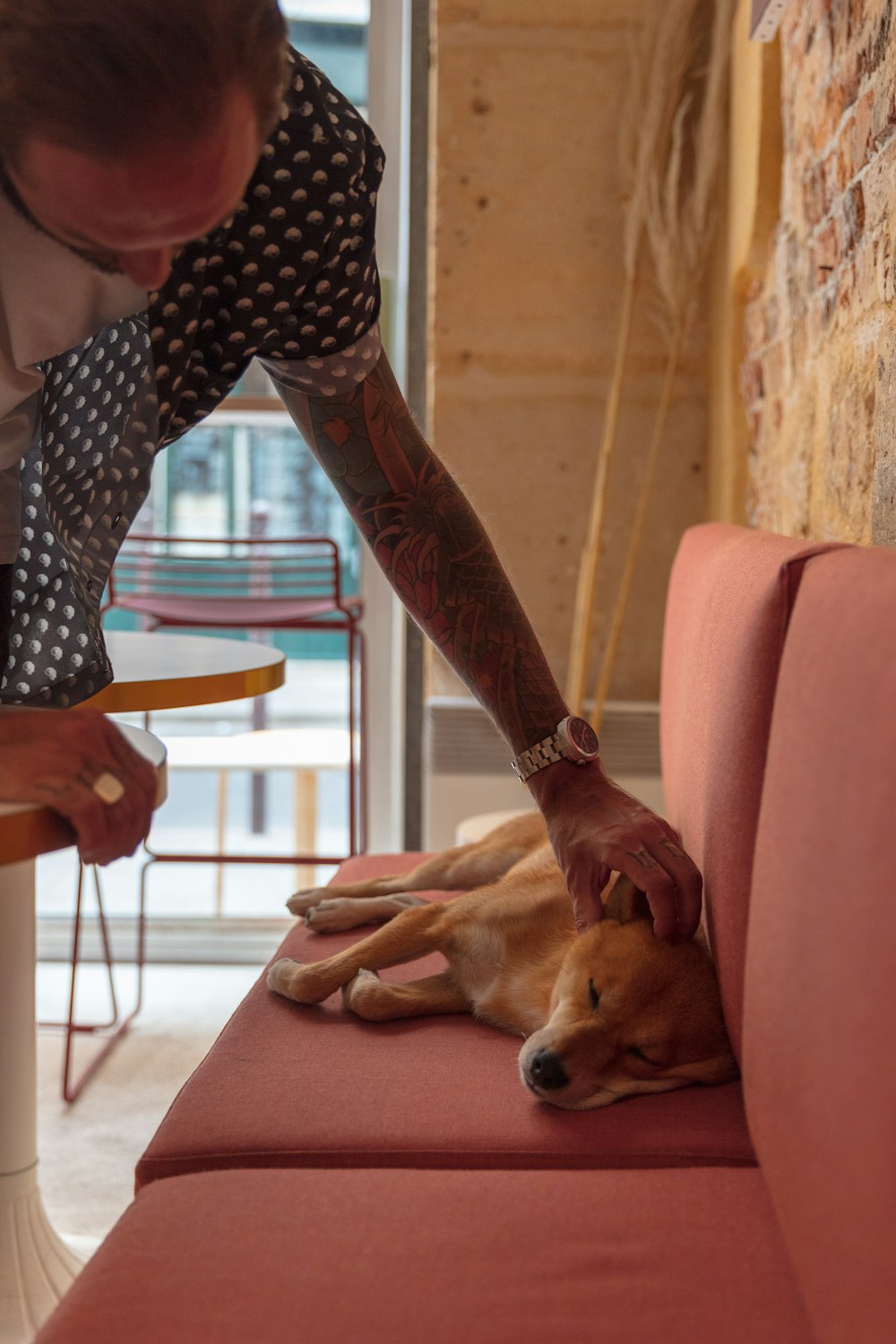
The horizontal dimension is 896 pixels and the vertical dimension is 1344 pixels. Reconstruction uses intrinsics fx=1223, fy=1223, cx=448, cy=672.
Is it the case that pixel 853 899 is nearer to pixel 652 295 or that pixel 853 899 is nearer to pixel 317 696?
pixel 652 295

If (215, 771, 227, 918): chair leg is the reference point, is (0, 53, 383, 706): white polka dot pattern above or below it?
above

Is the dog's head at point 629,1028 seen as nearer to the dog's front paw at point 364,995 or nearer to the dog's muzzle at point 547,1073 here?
the dog's muzzle at point 547,1073

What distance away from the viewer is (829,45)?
73.5 inches

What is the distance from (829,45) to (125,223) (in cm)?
153

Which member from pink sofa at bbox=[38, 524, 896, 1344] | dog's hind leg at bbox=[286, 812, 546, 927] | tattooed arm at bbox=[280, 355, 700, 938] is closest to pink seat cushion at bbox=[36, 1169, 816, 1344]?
pink sofa at bbox=[38, 524, 896, 1344]

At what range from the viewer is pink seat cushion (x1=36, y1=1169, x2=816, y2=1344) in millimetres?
852

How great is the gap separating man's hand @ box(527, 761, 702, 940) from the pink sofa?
A: 38 mm

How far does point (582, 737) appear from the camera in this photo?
1409 millimetres

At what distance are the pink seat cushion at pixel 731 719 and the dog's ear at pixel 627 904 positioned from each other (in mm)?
80

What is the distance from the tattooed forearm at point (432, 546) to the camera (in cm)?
145

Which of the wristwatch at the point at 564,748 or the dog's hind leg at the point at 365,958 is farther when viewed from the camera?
the dog's hind leg at the point at 365,958

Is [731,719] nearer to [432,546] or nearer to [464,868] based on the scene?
[432,546]

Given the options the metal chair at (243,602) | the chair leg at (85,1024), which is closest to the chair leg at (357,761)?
the metal chair at (243,602)

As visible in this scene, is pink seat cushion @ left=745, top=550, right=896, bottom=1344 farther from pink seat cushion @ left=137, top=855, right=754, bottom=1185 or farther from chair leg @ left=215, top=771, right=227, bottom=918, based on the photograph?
chair leg @ left=215, top=771, right=227, bottom=918
